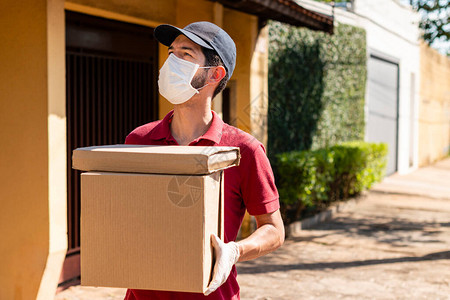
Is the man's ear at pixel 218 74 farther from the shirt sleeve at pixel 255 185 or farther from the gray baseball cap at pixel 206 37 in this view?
the shirt sleeve at pixel 255 185

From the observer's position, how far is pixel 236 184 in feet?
7.06

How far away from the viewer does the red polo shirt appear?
214 centimetres

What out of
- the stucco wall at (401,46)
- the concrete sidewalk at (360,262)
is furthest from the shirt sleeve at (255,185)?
the stucco wall at (401,46)

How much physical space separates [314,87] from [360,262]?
4.71 meters

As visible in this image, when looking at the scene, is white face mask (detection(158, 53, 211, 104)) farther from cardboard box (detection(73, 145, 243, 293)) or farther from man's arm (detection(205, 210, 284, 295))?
man's arm (detection(205, 210, 284, 295))

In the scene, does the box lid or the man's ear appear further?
the man's ear

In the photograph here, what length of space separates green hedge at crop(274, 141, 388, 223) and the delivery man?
21.7 ft

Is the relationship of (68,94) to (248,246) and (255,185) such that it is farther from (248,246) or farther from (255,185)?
(248,246)

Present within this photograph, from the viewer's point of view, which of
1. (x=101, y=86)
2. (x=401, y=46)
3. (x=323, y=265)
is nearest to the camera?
(x=101, y=86)

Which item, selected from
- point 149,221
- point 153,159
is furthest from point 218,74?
point 149,221

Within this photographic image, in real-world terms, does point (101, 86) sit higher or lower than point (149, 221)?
higher

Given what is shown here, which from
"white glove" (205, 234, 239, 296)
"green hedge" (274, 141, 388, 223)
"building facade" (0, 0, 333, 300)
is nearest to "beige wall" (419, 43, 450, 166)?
"green hedge" (274, 141, 388, 223)

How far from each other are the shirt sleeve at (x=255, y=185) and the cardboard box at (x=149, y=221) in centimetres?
35

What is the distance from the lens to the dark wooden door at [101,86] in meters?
5.95
